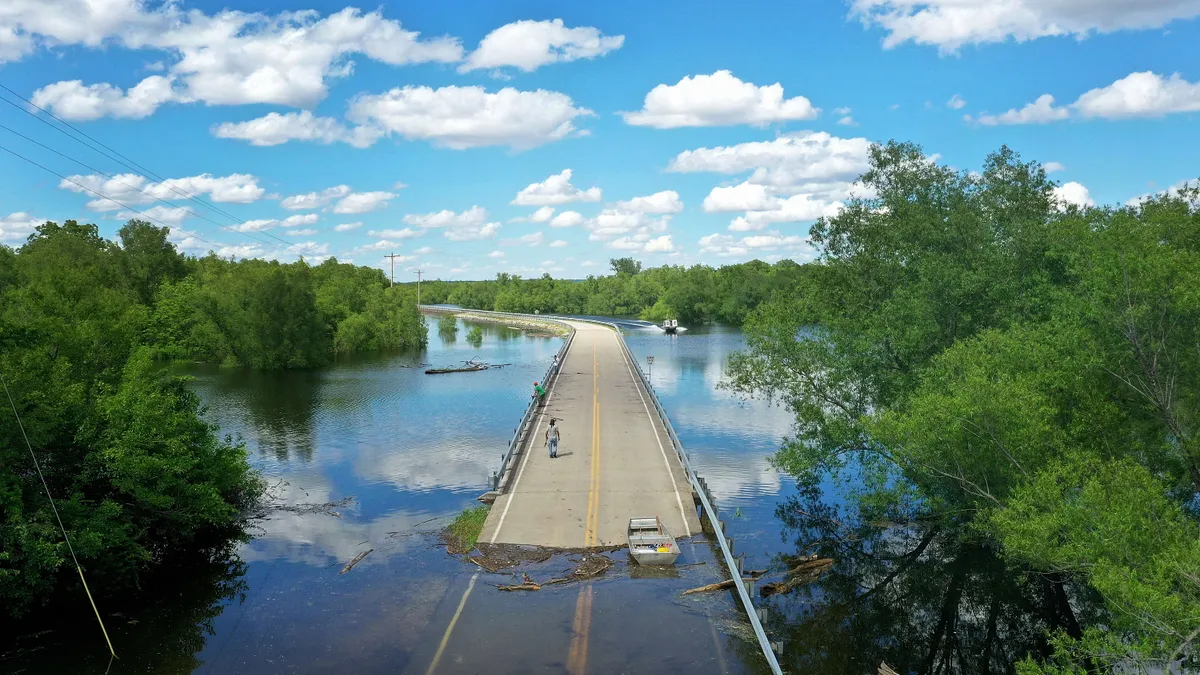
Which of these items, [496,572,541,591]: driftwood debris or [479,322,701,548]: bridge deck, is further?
[479,322,701,548]: bridge deck

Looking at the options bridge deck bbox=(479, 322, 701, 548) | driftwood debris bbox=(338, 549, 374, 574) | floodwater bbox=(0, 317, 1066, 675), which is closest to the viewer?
floodwater bbox=(0, 317, 1066, 675)

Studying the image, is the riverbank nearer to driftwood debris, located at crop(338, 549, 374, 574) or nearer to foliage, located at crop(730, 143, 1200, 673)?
foliage, located at crop(730, 143, 1200, 673)

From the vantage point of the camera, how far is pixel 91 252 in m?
78.8

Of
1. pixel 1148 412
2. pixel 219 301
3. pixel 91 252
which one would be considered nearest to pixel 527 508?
pixel 1148 412

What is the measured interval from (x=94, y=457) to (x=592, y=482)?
1597 centimetres

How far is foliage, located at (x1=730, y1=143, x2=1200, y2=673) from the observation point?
50.3 feet

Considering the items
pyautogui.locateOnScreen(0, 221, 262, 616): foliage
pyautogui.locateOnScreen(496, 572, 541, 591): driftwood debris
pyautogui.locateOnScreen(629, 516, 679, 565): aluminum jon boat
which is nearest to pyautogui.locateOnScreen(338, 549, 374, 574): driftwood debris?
pyautogui.locateOnScreen(0, 221, 262, 616): foliage

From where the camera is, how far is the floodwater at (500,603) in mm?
18328

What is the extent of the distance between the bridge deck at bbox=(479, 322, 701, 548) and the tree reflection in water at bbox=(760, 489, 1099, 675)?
4925 millimetres

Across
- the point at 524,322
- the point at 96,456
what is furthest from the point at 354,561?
the point at 524,322

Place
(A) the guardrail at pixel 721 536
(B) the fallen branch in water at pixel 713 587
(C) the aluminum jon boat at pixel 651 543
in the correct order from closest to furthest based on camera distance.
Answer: (A) the guardrail at pixel 721 536
(B) the fallen branch in water at pixel 713 587
(C) the aluminum jon boat at pixel 651 543

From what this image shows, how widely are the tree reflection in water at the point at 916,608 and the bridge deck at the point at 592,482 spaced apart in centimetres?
493

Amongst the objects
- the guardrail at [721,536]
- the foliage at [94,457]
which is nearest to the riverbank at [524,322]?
the guardrail at [721,536]

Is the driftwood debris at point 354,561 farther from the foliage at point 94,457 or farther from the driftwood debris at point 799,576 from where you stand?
the driftwood debris at point 799,576
